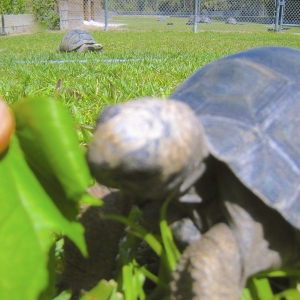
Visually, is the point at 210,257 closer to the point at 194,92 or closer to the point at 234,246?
the point at 234,246

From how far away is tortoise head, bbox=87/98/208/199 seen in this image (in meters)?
0.73

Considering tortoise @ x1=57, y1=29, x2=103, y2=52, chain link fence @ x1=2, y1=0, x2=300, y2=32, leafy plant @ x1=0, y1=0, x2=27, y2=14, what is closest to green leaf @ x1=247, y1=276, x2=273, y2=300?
leafy plant @ x1=0, y1=0, x2=27, y2=14

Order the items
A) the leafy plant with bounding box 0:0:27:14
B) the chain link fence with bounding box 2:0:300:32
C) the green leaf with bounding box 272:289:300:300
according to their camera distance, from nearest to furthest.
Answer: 1. the green leaf with bounding box 272:289:300:300
2. the leafy plant with bounding box 0:0:27:14
3. the chain link fence with bounding box 2:0:300:32

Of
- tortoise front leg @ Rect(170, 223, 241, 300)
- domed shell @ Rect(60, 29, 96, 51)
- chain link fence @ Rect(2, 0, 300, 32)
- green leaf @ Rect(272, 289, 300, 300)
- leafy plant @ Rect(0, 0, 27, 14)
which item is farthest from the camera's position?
chain link fence @ Rect(2, 0, 300, 32)

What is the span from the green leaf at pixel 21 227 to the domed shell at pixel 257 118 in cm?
33

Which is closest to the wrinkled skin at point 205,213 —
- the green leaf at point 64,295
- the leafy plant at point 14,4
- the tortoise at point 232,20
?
the green leaf at point 64,295

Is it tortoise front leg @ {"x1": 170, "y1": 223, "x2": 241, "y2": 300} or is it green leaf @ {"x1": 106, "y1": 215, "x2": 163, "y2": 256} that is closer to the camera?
tortoise front leg @ {"x1": 170, "y1": 223, "x2": 241, "y2": 300}

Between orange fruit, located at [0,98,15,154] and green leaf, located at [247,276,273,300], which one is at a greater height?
orange fruit, located at [0,98,15,154]

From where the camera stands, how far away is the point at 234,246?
0.91 metres

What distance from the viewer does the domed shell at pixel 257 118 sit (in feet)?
2.97

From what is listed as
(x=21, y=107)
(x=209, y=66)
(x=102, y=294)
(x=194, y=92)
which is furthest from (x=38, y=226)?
(x=209, y=66)

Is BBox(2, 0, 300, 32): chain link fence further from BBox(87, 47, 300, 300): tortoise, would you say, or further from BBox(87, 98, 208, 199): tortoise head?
A: BBox(87, 98, 208, 199): tortoise head

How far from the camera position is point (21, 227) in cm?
73

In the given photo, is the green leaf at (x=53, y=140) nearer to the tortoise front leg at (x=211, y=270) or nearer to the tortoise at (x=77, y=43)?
the tortoise front leg at (x=211, y=270)
